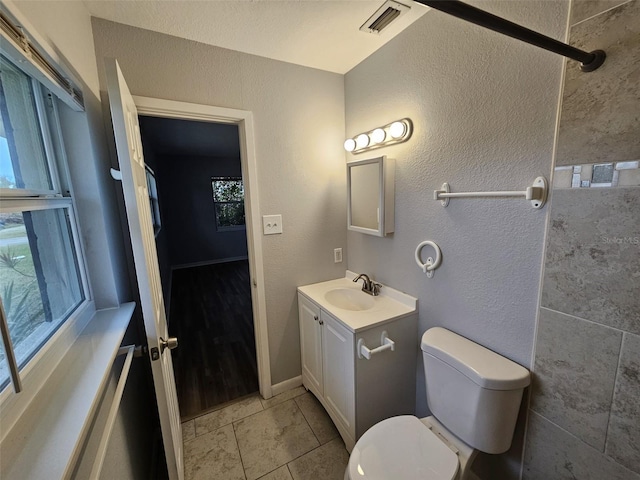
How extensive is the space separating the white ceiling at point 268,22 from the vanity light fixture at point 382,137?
1.64ft

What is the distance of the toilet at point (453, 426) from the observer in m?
1.06

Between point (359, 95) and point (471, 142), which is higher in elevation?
Result: point (359, 95)

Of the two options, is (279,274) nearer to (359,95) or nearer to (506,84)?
(359,95)

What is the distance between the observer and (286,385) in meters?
2.14

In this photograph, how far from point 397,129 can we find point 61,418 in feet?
5.86

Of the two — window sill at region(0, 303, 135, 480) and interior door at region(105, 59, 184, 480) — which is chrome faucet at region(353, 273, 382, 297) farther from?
window sill at region(0, 303, 135, 480)

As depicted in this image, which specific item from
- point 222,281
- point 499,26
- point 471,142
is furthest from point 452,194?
point 222,281

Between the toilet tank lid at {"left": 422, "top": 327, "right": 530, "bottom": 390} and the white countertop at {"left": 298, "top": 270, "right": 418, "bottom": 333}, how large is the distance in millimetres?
230

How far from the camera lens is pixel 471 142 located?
1257 millimetres

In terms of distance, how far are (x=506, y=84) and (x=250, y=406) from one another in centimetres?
243

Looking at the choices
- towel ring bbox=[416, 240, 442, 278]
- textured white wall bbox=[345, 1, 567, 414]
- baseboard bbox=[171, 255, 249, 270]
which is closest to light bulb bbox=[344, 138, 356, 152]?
textured white wall bbox=[345, 1, 567, 414]

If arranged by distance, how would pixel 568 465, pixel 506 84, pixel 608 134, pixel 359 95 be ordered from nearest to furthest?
pixel 608 134, pixel 568 465, pixel 506 84, pixel 359 95

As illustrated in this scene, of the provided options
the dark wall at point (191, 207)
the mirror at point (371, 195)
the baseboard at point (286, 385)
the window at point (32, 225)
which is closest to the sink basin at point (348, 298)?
the mirror at point (371, 195)

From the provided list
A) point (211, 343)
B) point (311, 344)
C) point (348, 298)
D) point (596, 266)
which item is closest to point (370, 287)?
point (348, 298)
